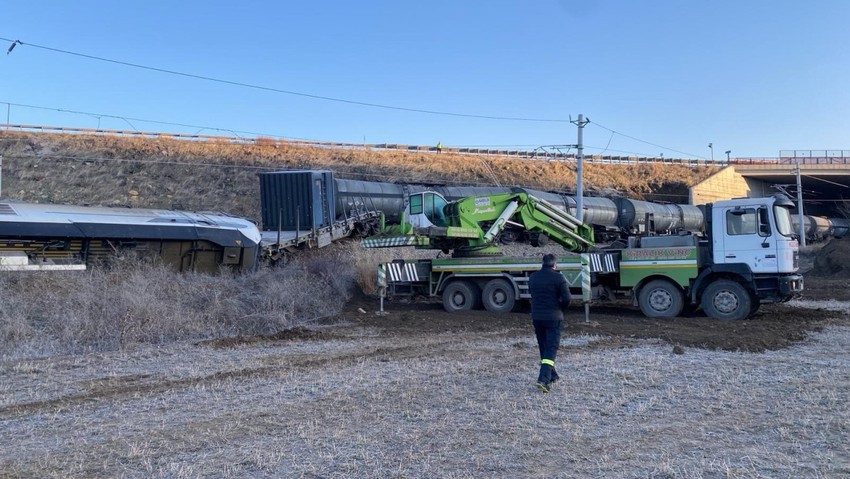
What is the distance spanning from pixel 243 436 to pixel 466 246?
1185 cm

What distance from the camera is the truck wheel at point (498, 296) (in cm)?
1642

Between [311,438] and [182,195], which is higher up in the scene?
[182,195]

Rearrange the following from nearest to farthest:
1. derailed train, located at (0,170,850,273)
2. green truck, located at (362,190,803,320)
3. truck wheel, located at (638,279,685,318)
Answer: green truck, located at (362,190,803,320) < truck wheel, located at (638,279,685,318) < derailed train, located at (0,170,850,273)

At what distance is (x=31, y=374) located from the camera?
920 centimetres

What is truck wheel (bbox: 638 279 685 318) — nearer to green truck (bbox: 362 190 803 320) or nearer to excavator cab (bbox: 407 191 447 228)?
green truck (bbox: 362 190 803 320)

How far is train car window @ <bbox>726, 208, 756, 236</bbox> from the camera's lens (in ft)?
46.9

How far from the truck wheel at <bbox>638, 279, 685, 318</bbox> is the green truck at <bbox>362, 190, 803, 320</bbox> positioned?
0.02m

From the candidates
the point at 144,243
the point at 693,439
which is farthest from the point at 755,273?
the point at 144,243

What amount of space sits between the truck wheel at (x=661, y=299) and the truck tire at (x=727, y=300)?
535 mm

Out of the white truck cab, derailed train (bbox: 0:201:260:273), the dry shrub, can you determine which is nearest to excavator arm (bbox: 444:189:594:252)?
the dry shrub

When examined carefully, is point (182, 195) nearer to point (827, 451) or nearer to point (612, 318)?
point (612, 318)

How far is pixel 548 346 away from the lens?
7.95 meters

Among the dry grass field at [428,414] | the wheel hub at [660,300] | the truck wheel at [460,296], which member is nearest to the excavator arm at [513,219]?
the truck wheel at [460,296]

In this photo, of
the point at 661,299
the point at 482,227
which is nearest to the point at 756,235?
the point at 661,299
